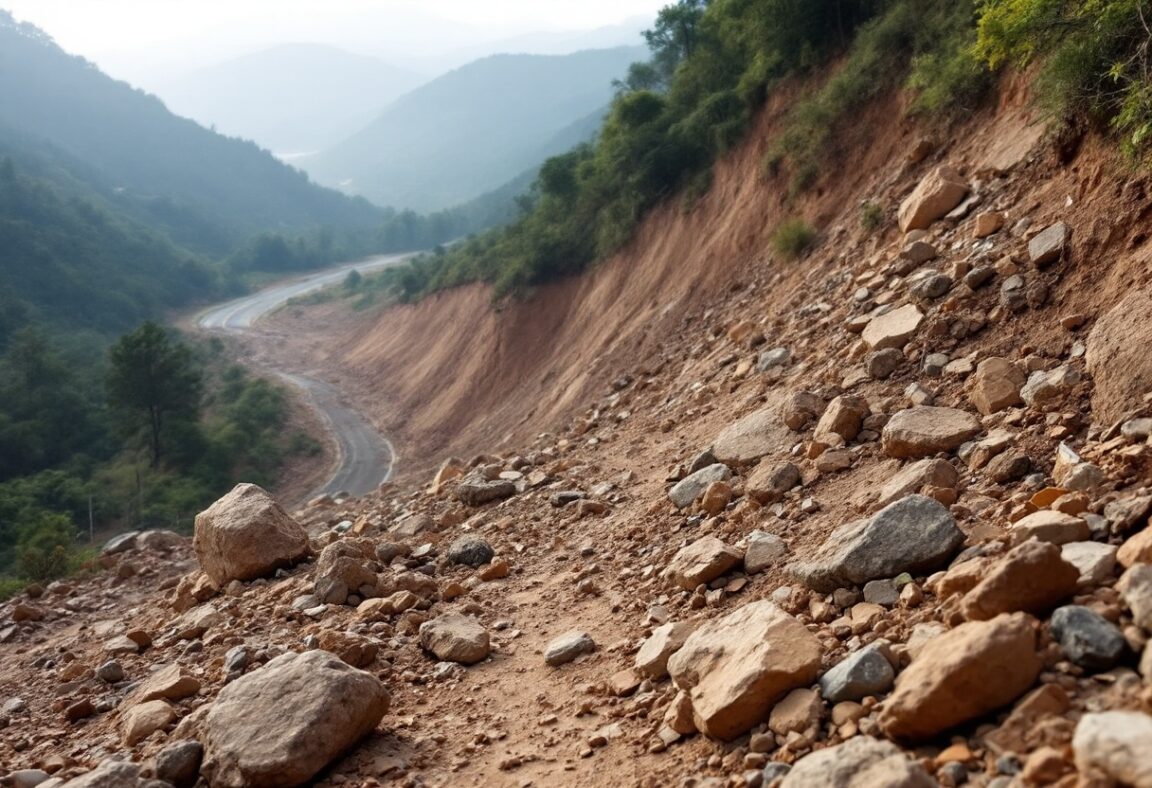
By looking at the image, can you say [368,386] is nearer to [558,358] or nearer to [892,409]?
[558,358]

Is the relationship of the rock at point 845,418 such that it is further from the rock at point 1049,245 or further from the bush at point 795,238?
the bush at point 795,238

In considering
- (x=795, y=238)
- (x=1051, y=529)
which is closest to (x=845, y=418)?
(x=1051, y=529)

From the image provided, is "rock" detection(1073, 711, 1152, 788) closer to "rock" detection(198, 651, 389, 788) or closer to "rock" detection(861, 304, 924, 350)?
"rock" detection(198, 651, 389, 788)

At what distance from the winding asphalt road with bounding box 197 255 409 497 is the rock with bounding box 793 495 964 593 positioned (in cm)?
2284

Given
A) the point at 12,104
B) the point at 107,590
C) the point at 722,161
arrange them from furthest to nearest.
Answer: the point at 12,104, the point at 722,161, the point at 107,590

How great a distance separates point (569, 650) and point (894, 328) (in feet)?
15.3

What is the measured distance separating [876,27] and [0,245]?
53291 millimetres

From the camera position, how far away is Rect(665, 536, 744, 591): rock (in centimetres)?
573

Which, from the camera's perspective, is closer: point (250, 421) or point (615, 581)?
point (615, 581)

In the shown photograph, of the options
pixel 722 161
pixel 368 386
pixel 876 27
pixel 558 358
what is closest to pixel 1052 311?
pixel 876 27

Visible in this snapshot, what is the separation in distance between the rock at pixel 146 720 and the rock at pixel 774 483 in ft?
15.5

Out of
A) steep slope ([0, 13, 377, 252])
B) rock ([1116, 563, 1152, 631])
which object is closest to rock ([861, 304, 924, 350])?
rock ([1116, 563, 1152, 631])

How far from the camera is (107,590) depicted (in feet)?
36.7

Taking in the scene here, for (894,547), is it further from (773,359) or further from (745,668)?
(773,359)
